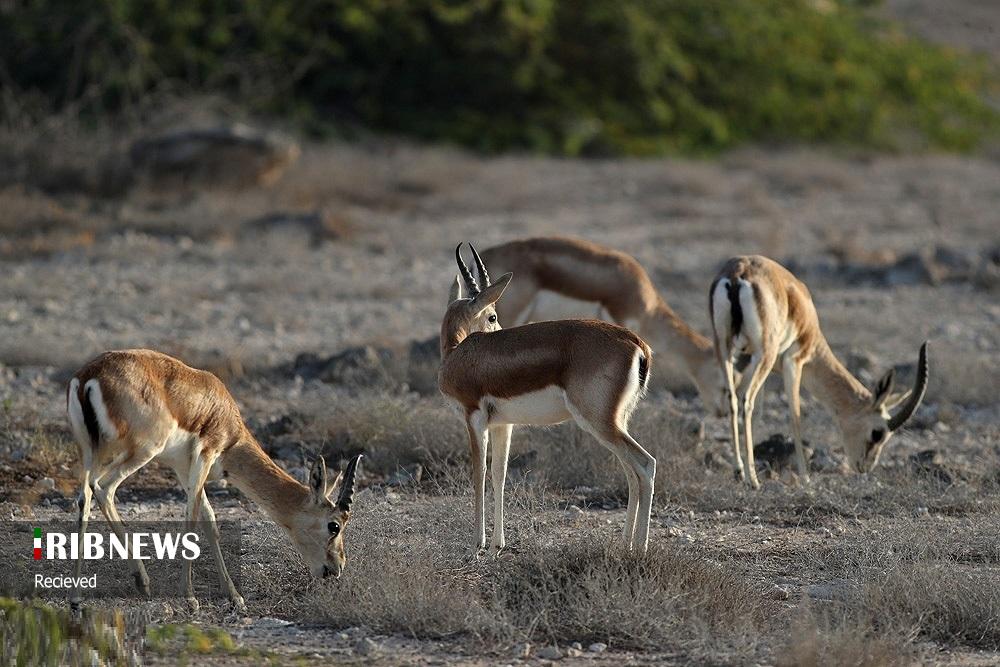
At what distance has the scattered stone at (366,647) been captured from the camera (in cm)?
572

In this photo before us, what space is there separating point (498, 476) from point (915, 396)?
321 centimetres

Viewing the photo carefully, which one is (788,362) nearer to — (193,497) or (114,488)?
(193,497)

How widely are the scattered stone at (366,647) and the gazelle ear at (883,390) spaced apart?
178 inches

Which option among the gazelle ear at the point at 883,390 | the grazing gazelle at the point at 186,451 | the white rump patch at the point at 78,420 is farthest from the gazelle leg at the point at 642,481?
the gazelle ear at the point at 883,390

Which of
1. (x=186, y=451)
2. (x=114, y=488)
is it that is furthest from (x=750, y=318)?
(x=114, y=488)

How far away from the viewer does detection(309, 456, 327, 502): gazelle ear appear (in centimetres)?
633

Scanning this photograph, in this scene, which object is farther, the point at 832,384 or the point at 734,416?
the point at 832,384

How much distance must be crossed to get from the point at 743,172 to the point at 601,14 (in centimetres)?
362

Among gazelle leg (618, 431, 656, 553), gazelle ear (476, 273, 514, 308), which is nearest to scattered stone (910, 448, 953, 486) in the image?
gazelle leg (618, 431, 656, 553)

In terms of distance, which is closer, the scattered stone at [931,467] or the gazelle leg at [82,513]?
the gazelle leg at [82,513]

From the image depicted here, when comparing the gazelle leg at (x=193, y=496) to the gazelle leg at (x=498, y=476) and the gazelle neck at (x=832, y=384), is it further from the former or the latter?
the gazelle neck at (x=832, y=384)

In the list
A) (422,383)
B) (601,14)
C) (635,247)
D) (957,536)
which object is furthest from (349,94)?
(957,536)

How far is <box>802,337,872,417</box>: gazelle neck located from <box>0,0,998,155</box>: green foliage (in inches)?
499

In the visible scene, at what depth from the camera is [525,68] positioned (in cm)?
2323
